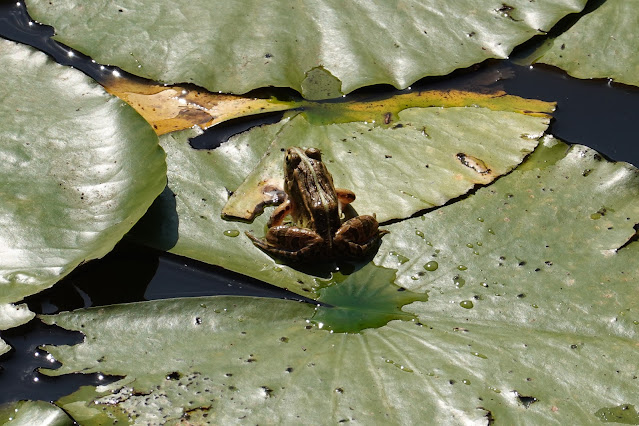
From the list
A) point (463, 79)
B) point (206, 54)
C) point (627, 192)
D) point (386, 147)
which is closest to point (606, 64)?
point (463, 79)

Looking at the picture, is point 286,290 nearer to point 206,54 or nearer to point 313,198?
point 313,198

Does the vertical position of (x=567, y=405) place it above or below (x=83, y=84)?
below

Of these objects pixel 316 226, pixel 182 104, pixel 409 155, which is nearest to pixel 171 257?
pixel 316 226

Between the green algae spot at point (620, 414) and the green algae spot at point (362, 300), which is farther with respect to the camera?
the green algae spot at point (362, 300)

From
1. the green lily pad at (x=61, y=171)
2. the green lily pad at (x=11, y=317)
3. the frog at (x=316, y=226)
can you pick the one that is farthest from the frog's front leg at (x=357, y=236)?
the green lily pad at (x=11, y=317)

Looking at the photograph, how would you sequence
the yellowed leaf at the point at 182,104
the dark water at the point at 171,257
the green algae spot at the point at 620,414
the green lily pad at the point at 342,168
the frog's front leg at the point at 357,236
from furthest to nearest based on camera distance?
the yellowed leaf at the point at 182,104 < the green lily pad at the point at 342,168 < the frog's front leg at the point at 357,236 < the dark water at the point at 171,257 < the green algae spot at the point at 620,414

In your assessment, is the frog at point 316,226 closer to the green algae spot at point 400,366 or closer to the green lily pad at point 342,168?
the green lily pad at point 342,168

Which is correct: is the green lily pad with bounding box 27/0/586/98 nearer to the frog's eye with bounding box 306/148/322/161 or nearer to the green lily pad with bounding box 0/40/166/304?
the green lily pad with bounding box 0/40/166/304
